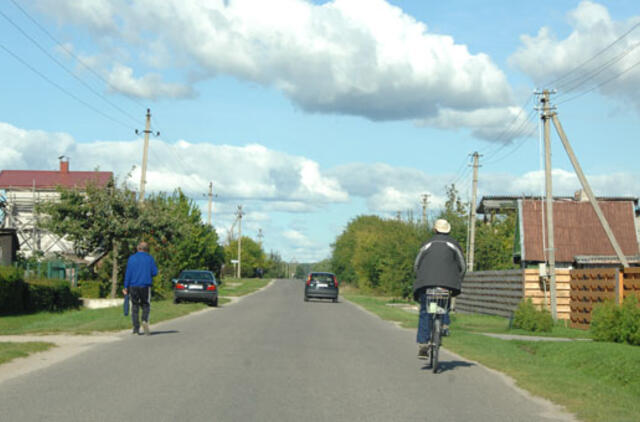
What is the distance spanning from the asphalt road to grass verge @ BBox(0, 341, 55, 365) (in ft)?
2.57

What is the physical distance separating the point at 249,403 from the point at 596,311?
10.2 m

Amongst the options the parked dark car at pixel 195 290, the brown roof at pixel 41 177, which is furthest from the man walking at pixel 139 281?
the brown roof at pixel 41 177

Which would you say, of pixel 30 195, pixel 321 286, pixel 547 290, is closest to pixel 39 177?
pixel 30 195

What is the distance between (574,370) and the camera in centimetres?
1164

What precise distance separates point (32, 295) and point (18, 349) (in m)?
18.6

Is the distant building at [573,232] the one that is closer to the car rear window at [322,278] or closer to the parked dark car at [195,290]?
the car rear window at [322,278]

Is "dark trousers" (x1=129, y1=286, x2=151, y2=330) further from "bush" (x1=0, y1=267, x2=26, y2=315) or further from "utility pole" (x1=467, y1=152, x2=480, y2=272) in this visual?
"utility pole" (x1=467, y1=152, x2=480, y2=272)

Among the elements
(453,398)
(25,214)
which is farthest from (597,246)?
(25,214)

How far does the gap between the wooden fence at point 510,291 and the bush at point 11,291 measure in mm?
17128

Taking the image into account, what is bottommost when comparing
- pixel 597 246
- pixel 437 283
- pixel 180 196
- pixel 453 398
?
pixel 453 398

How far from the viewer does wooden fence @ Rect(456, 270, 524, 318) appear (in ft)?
89.1

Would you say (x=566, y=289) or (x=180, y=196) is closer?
(x=566, y=289)

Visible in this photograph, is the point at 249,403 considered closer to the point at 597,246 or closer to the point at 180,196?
the point at 597,246

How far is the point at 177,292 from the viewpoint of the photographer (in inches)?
1233
